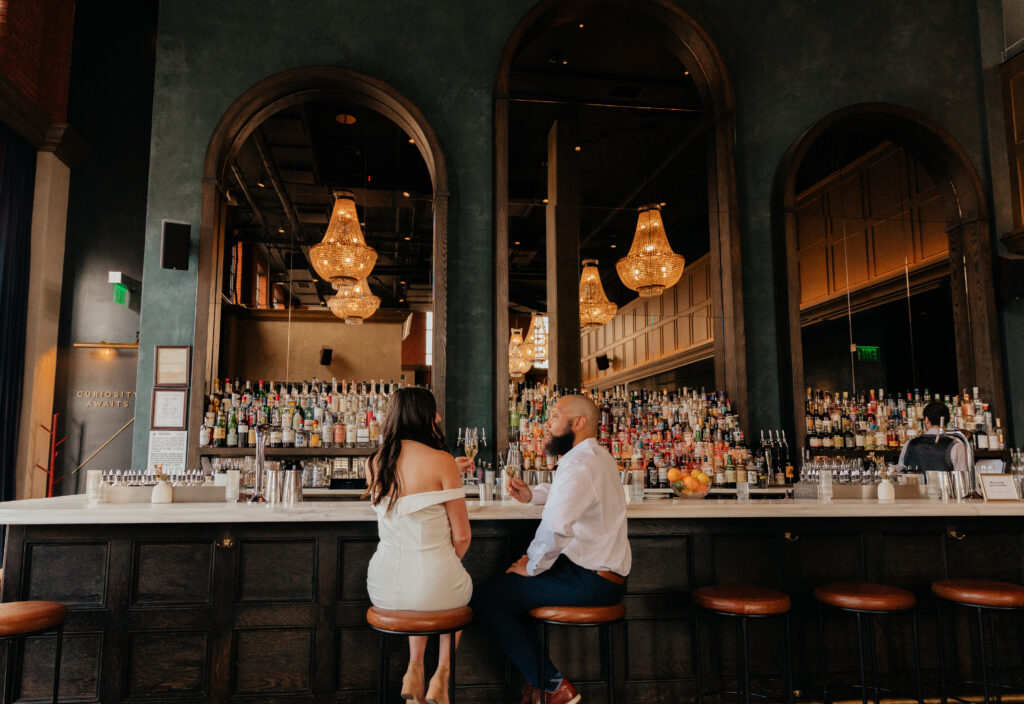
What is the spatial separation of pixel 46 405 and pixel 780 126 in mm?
9038

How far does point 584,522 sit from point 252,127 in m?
4.82

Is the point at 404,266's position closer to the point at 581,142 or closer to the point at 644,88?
the point at 581,142

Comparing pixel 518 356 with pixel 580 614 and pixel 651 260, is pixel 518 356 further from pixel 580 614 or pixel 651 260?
pixel 580 614

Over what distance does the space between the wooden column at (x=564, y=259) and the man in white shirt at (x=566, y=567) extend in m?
3.63

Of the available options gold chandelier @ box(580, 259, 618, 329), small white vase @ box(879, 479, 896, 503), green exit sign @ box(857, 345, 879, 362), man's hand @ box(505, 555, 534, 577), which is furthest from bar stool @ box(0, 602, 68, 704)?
green exit sign @ box(857, 345, 879, 362)

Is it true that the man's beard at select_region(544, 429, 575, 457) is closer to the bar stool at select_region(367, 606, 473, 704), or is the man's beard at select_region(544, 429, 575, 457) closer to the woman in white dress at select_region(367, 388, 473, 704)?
the woman in white dress at select_region(367, 388, 473, 704)

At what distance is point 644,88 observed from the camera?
8281 millimetres

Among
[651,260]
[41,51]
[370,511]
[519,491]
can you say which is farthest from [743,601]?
[41,51]

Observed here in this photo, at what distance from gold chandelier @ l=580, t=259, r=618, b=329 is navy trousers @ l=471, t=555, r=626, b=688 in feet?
17.2

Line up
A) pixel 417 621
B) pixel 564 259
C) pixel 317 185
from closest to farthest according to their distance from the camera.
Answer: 1. pixel 417 621
2. pixel 564 259
3. pixel 317 185

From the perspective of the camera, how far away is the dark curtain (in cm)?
779

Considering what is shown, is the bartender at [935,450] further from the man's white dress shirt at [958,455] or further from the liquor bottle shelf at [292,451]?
the liquor bottle shelf at [292,451]

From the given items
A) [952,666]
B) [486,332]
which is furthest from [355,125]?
[952,666]

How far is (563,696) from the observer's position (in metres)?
3.26
